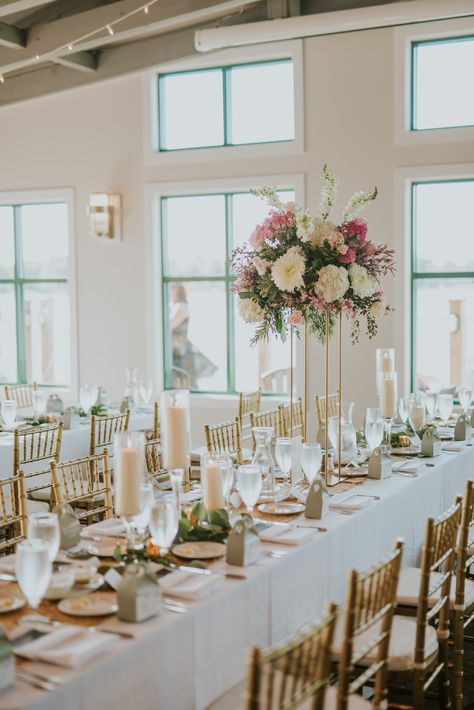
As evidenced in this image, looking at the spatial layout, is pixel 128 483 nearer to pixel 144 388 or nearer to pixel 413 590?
pixel 413 590

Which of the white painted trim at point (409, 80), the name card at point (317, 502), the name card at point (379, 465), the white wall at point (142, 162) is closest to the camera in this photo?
the name card at point (317, 502)

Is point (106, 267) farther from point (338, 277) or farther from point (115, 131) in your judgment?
point (338, 277)

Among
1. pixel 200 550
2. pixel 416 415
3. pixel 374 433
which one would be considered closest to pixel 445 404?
pixel 416 415

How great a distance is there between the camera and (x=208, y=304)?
337 inches

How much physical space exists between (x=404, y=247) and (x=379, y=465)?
361 cm

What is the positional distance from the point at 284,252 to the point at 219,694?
75.5 inches

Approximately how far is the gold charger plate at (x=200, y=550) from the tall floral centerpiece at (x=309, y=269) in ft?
3.86

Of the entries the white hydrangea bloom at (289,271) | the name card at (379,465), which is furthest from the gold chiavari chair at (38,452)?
the white hydrangea bloom at (289,271)

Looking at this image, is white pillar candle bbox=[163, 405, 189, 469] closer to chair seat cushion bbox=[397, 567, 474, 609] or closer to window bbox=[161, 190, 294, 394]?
chair seat cushion bbox=[397, 567, 474, 609]

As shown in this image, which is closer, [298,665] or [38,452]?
[298,665]

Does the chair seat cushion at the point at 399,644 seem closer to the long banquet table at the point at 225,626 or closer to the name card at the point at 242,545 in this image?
the long banquet table at the point at 225,626

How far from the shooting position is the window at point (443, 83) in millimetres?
7309

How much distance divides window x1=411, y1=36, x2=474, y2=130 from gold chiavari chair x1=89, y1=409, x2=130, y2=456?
344cm

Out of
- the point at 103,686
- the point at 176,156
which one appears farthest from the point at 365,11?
the point at 103,686
